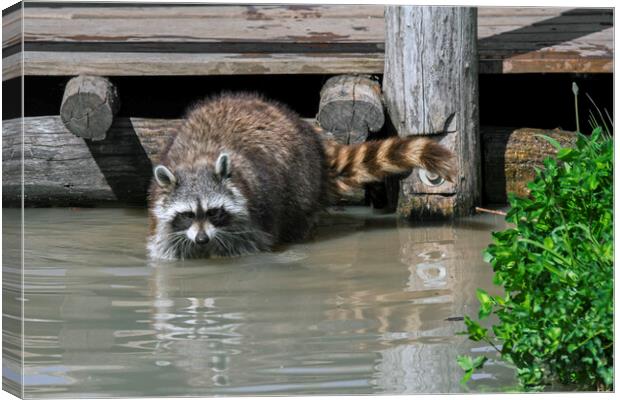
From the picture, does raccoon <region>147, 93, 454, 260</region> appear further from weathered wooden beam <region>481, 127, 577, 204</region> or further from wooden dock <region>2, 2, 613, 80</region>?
weathered wooden beam <region>481, 127, 577, 204</region>

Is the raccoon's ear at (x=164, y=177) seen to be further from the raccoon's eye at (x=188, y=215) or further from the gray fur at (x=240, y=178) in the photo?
the raccoon's eye at (x=188, y=215)

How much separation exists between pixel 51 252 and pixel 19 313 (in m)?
2.81

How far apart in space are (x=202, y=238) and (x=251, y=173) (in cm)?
75

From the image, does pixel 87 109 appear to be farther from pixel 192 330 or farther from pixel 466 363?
pixel 466 363

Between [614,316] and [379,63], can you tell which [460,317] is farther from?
[379,63]

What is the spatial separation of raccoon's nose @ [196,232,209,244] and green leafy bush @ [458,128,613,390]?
9.42 ft

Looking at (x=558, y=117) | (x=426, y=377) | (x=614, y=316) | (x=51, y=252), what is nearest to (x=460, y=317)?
(x=426, y=377)

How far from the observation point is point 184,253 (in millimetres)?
7469

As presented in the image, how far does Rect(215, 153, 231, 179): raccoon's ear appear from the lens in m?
7.39

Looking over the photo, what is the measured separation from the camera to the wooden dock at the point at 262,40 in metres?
8.42

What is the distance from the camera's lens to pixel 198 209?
24.1ft

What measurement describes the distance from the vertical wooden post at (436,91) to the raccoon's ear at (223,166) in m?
1.39

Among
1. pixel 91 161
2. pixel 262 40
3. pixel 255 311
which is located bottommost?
pixel 255 311

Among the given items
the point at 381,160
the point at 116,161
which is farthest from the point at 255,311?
the point at 116,161
